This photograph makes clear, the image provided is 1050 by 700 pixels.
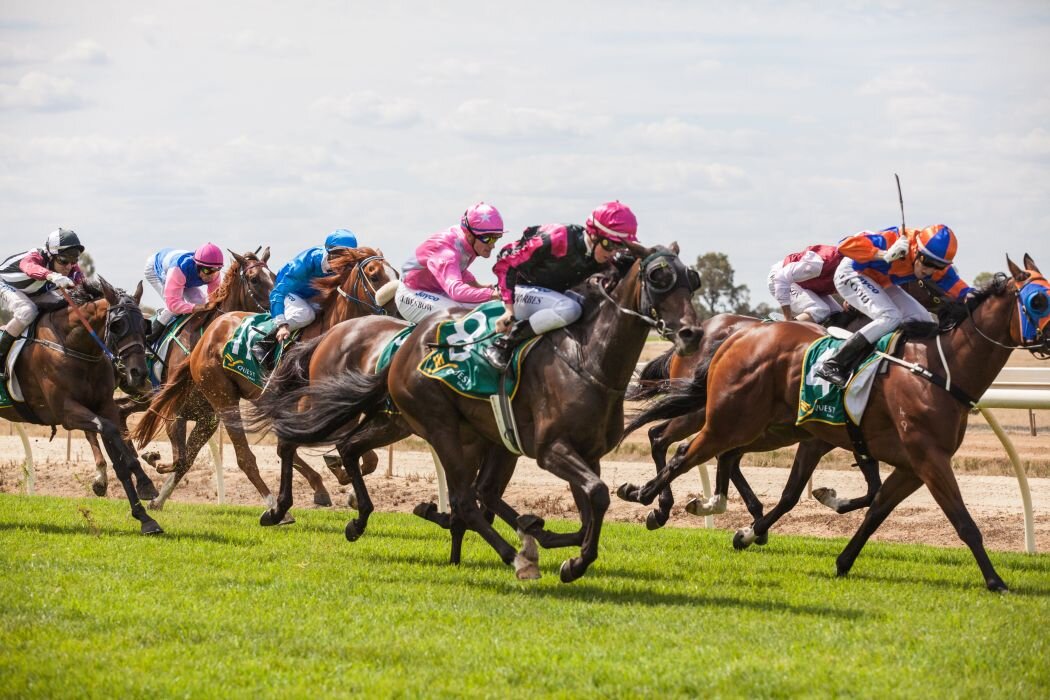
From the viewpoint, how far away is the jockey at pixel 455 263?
8383 mm

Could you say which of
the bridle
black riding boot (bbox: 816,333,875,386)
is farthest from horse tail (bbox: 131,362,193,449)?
black riding boot (bbox: 816,333,875,386)

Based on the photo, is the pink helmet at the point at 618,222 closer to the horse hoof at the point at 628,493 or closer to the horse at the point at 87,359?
the horse hoof at the point at 628,493

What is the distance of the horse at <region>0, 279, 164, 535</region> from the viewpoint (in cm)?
975

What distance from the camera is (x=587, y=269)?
24.6 feet

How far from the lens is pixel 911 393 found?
24.6 ft

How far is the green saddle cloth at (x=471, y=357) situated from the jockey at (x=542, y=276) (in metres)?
0.09

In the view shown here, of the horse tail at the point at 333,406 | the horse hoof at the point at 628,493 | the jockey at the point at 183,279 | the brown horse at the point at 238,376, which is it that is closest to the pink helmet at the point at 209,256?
the jockey at the point at 183,279

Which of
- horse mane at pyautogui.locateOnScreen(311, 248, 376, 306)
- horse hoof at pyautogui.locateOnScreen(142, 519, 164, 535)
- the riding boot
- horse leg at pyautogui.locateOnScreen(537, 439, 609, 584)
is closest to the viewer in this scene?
horse leg at pyautogui.locateOnScreen(537, 439, 609, 584)

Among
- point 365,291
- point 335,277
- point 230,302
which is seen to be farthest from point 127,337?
point 230,302

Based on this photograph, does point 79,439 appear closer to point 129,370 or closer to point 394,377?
point 129,370

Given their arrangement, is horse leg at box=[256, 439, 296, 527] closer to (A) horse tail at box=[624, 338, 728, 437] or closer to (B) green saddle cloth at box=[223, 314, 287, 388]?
(B) green saddle cloth at box=[223, 314, 287, 388]

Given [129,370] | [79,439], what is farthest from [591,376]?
[79,439]

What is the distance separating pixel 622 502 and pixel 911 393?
4.76m

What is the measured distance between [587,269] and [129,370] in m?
3.95
